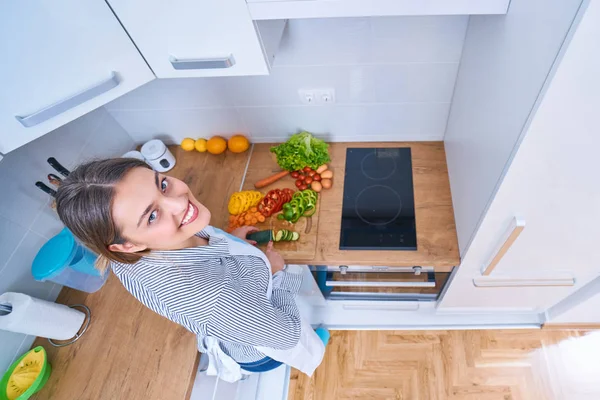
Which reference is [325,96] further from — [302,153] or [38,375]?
[38,375]

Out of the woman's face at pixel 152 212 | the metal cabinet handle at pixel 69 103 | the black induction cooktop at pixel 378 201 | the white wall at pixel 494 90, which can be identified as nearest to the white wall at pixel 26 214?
the metal cabinet handle at pixel 69 103

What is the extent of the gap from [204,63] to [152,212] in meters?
0.37

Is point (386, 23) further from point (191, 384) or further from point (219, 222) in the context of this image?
point (191, 384)

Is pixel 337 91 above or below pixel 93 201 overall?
above

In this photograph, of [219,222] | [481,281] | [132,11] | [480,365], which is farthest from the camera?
[480,365]

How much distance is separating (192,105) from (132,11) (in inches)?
23.0

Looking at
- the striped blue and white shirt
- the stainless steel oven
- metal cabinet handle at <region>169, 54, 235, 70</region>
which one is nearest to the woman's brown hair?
the striped blue and white shirt

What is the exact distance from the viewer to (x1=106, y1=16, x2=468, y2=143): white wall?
3.36ft

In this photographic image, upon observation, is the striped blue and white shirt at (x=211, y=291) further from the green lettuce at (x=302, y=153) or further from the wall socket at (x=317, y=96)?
the wall socket at (x=317, y=96)

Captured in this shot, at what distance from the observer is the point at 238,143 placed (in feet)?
4.63

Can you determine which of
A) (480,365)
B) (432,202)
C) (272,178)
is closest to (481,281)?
(432,202)

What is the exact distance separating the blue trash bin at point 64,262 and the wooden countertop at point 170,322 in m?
0.10

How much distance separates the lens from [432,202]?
4.00ft

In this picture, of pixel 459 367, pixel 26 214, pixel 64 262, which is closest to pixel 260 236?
pixel 64 262
